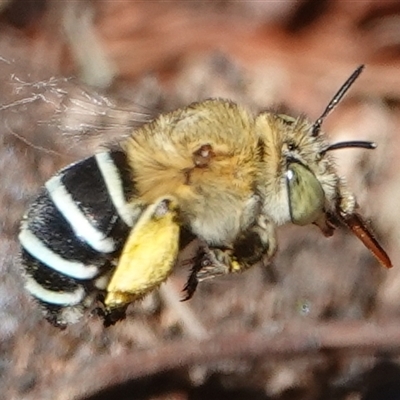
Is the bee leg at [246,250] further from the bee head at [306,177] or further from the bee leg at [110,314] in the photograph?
the bee leg at [110,314]

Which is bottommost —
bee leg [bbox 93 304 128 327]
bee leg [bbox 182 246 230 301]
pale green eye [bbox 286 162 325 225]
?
bee leg [bbox 93 304 128 327]

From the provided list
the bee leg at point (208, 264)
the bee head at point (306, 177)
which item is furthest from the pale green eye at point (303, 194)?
the bee leg at point (208, 264)

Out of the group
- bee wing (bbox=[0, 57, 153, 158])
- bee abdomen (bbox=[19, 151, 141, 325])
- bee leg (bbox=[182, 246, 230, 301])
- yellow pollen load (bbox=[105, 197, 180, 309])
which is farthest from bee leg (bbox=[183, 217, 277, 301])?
bee wing (bbox=[0, 57, 153, 158])

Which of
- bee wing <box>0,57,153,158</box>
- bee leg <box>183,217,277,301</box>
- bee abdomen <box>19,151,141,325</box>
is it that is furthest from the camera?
bee wing <box>0,57,153,158</box>

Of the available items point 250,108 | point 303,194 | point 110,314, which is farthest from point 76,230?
point 250,108

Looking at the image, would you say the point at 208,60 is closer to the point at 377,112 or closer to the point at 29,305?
the point at 377,112

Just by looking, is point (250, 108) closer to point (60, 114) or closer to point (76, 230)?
point (60, 114)

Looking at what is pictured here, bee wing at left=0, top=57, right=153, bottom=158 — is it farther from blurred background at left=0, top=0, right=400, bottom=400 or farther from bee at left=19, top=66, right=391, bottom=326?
bee at left=19, top=66, right=391, bottom=326

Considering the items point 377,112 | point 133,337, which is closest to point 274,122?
point 133,337
